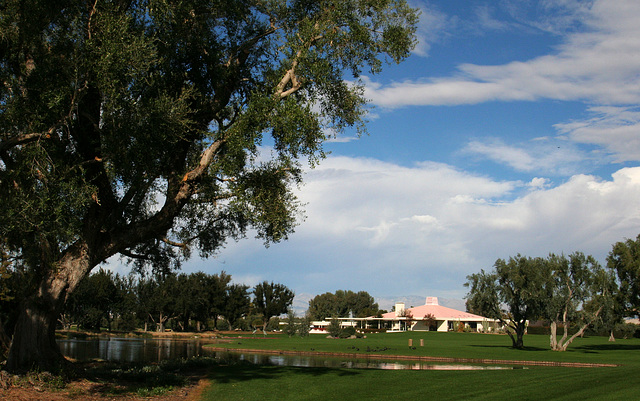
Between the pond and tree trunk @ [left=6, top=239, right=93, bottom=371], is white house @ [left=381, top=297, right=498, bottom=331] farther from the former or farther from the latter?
tree trunk @ [left=6, top=239, right=93, bottom=371]

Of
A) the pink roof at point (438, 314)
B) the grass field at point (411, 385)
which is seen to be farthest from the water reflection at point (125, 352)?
the pink roof at point (438, 314)

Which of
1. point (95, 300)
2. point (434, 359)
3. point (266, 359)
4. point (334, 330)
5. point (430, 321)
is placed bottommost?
point (430, 321)

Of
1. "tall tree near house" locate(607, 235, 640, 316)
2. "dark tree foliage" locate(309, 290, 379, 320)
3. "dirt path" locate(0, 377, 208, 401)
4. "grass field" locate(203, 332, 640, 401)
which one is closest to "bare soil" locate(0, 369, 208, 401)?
"dirt path" locate(0, 377, 208, 401)

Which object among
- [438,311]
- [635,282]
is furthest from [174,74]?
[438,311]

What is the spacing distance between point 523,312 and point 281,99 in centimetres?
3763

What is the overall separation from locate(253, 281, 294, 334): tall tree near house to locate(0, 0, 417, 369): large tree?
8523 centimetres

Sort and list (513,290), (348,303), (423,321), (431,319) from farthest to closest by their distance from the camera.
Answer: (348,303) → (423,321) → (431,319) → (513,290)

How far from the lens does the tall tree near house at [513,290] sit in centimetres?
4488

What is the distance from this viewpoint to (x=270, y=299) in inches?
4141

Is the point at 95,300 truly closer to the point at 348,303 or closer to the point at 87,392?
the point at 87,392

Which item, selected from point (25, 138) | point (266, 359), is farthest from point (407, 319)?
point (25, 138)

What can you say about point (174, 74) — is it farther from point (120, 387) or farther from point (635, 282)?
point (635, 282)

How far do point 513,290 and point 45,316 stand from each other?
133 feet

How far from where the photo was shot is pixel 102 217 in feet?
54.9
